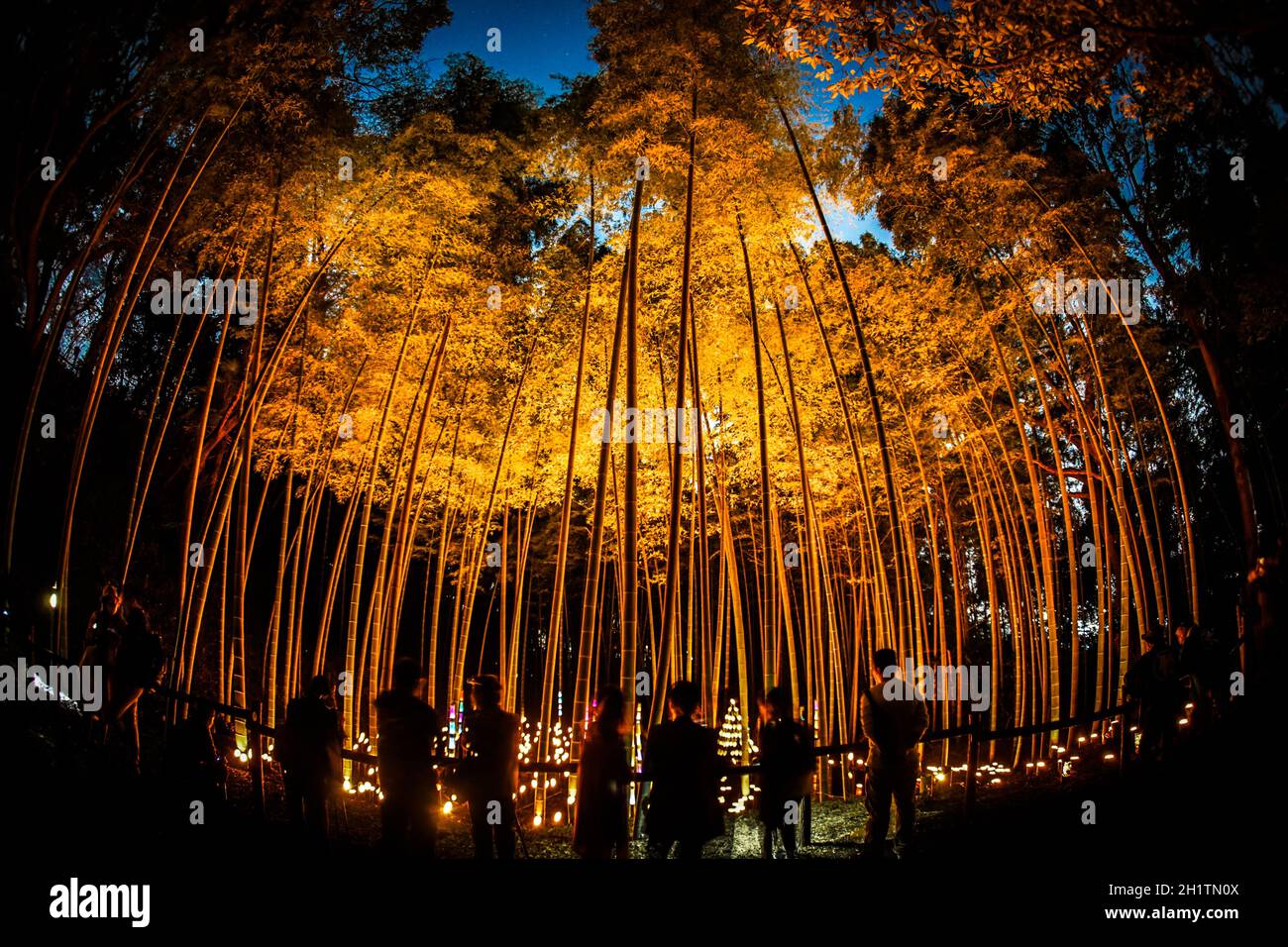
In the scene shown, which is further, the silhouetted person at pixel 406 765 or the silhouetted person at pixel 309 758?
the silhouetted person at pixel 309 758

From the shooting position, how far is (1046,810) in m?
3.92

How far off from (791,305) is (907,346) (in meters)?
1.29

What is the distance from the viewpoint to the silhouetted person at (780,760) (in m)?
3.46

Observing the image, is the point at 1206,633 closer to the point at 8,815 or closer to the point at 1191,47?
the point at 1191,47

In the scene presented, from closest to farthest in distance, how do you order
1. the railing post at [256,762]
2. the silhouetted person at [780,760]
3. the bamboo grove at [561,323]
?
the silhouetted person at [780,760] → the railing post at [256,762] → the bamboo grove at [561,323]

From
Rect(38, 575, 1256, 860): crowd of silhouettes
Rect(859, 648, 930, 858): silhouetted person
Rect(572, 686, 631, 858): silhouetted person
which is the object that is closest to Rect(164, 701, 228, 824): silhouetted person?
Rect(38, 575, 1256, 860): crowd of silhouettes

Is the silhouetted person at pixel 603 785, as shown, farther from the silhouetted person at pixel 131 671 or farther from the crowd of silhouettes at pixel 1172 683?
the crowd of silhouettes at pixel 1172 683

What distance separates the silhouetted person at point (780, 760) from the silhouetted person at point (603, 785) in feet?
2.77

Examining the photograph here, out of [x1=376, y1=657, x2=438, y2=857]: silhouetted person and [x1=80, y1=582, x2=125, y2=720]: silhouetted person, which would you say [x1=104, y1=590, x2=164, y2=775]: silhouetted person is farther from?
[x1=376, y1=657, x2=438, y2=857]: silhouetted person

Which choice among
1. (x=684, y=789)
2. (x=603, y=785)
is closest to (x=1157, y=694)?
(x=684, y=789)

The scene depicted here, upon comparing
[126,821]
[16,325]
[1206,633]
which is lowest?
[126,821]

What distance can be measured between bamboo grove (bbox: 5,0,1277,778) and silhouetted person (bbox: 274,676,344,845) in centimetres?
119

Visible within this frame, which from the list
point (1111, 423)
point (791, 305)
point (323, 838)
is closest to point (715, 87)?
point (791, 305)

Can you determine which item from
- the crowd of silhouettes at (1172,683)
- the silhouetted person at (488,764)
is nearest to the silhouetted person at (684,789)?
the silhouetted person at (488,764)
